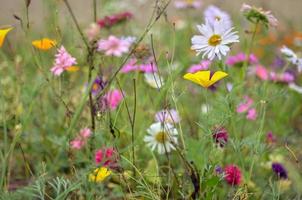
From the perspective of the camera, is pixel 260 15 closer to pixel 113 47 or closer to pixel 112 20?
pixel 113 47

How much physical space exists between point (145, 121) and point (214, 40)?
19.6 inches

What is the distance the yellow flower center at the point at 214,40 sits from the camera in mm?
1162

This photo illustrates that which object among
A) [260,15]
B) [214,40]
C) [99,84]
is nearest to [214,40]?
[214,40]

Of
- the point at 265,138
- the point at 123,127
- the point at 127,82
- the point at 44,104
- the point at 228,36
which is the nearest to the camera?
the point at 228,36

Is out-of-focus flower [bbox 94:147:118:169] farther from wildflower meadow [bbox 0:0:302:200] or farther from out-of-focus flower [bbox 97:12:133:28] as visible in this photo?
out-of-focus flower [bbox 97:12:133:28]

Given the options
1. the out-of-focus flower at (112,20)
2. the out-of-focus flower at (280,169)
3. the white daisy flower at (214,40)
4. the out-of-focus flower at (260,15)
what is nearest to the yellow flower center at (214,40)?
the white daisy flower at (214,40)

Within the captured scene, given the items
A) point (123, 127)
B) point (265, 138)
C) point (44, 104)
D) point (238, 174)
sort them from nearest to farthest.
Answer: point (238, 174), point (123, 127), point (265, 138), point (44, 104)

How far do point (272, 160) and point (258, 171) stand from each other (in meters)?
0.08

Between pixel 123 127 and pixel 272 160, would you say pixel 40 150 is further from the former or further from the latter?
pixel 272 160

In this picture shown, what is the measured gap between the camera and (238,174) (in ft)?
4.14

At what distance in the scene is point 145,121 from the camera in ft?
5.23

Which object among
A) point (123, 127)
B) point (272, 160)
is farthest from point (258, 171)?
point (123, 127)

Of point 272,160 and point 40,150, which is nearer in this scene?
point 272,160

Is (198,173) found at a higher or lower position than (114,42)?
lower
